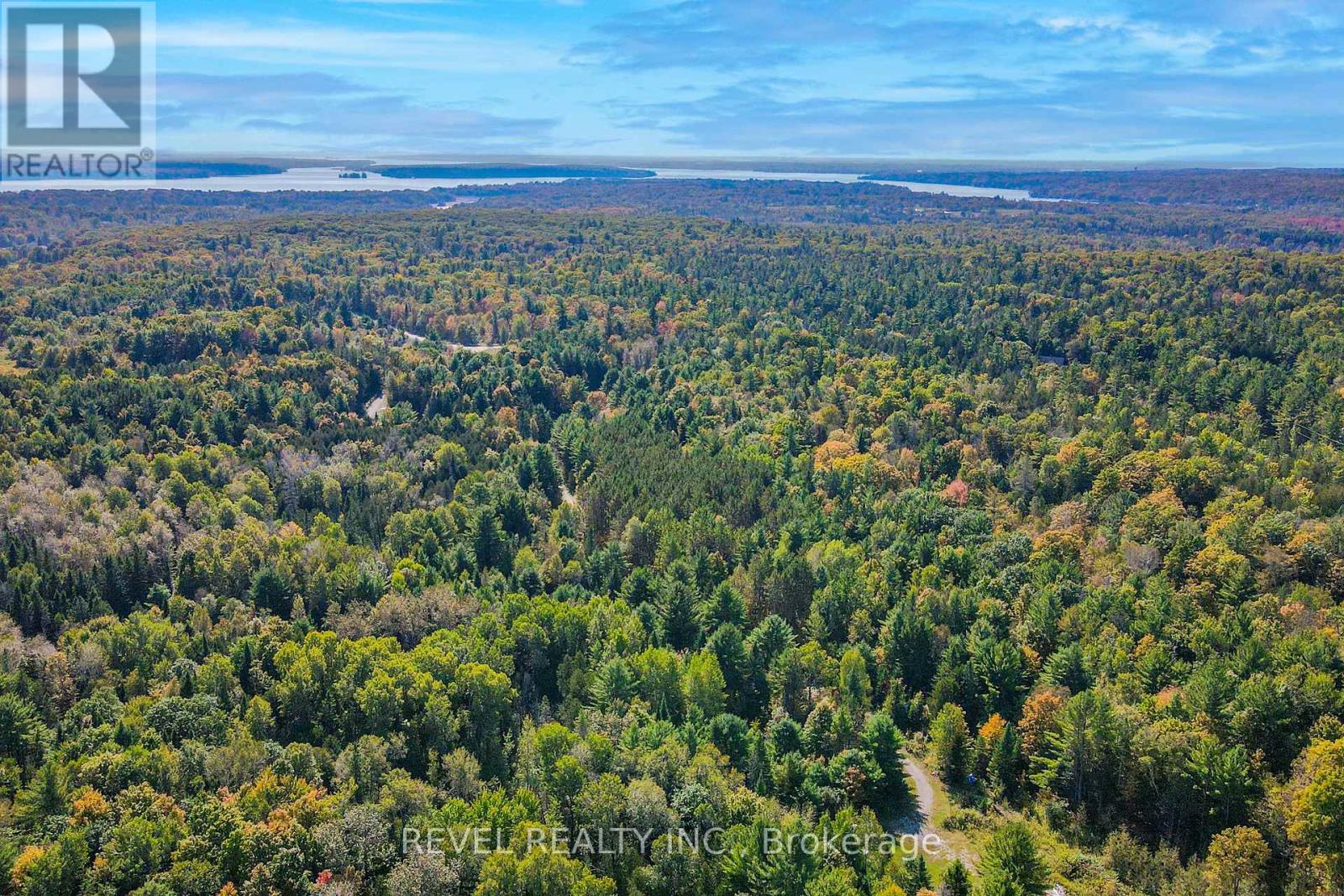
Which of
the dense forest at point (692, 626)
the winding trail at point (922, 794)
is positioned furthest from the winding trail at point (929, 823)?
the dense forest at point (692, 626)

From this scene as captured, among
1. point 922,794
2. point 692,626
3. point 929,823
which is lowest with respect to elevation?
point 929,823

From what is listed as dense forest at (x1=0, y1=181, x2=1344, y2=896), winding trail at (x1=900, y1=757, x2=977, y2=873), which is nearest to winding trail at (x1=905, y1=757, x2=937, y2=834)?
winding trail at (x1=900, y1=757, x2=977, y2=873)

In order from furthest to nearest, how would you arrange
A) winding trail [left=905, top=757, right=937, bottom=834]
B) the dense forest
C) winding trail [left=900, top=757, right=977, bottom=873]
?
winding trail [left=905, top=757, right=937, bottom=834]
winding trail [left=900, top=757, right=977, bottom=873]
the dense forest

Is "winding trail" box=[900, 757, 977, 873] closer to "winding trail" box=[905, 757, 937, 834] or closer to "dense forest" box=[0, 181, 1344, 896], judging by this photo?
"winding trail" box=[905, 757, 937, 834]

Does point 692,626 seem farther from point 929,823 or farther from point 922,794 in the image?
point 929,823

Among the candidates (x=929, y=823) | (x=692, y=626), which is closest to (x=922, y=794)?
(x=929, y=823)

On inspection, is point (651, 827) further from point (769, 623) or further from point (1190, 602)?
point (1190, 602)

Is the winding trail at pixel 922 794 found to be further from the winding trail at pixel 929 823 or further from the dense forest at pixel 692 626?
the dense forest at pixel 692 626

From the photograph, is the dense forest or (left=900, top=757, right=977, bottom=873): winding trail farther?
(left=900, top=757, right=977, bottom=873): winding trail
